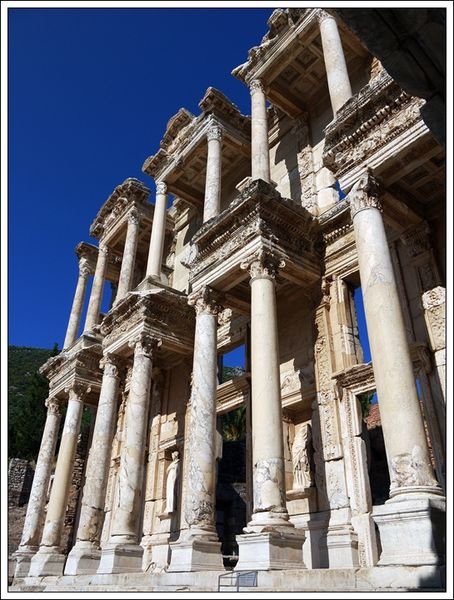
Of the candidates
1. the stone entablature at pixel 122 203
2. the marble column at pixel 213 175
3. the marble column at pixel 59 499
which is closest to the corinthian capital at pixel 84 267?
the stone entablature at pixel 122 203

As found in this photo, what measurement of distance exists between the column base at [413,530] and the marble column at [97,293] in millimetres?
15243

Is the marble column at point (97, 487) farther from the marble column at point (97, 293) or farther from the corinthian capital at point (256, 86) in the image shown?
the corinthian capital at point (256, 86)

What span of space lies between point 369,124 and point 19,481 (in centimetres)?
2539

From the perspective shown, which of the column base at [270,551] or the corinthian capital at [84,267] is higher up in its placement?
the corinthian capital at [84,267]

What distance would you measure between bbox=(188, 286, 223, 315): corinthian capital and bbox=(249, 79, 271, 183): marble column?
313 cm

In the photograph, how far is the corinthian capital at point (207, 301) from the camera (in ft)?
41.5

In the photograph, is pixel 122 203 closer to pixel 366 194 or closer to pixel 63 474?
pixel 63 474

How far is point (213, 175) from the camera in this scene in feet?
49.6

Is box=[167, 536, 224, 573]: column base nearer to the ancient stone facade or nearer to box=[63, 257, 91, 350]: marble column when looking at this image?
the ancient stone facade

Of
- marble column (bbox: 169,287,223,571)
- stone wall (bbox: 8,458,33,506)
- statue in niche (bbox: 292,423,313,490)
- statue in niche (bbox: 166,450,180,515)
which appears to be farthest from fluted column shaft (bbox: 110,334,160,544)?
stone wall (bbox: 8,458,33,506)

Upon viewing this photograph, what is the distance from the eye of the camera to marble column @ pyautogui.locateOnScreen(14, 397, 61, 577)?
17469mm

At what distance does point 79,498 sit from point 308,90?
19246mm

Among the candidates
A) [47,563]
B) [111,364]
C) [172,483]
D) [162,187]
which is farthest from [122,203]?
[47,563]

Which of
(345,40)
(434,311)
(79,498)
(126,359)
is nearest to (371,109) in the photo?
(434,311)
